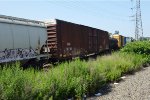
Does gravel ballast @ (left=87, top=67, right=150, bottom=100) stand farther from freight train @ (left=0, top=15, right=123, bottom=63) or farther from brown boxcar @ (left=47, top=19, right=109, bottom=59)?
brown boxcar @ (left=47, top=19, right=109, bottom=59)

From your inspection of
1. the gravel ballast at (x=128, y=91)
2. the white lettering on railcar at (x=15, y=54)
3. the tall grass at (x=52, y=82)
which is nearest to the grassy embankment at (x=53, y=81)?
the tall grass at (x=52, y=82)

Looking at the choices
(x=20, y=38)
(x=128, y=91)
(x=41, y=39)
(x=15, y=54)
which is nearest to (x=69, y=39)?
(x=41, y=39)

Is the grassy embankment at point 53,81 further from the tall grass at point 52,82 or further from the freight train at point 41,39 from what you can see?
the freight train at point 41,39

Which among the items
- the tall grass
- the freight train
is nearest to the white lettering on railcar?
the freight train

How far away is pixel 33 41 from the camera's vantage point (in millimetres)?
16969

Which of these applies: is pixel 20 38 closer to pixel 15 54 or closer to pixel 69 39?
pixel 15 54

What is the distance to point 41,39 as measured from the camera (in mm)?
18016

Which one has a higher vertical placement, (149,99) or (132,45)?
(132,45)

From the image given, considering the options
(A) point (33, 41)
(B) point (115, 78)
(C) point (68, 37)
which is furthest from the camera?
(C) point (68, 37)

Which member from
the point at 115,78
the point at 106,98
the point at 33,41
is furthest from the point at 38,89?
the point at 33,41

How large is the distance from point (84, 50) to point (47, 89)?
698 inches

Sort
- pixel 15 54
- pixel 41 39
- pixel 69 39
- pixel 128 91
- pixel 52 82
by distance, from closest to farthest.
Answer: pixel 52 82 < pixel 128 91 < pixel 15 54 < pixel 41 39 < pixel 69 39

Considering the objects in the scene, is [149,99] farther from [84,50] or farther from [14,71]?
[84,50]

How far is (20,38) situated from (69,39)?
6.92m
